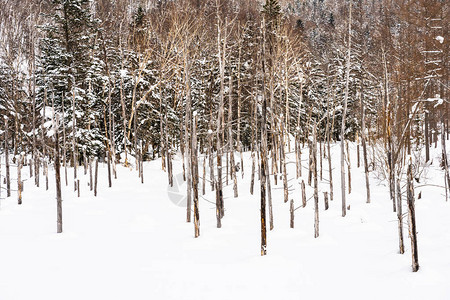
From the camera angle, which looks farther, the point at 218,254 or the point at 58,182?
the point at 58,182

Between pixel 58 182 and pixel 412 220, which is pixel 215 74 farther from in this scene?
pixel 412 220

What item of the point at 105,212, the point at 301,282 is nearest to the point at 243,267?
the point at 301,282

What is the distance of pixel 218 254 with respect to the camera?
8.71 metres

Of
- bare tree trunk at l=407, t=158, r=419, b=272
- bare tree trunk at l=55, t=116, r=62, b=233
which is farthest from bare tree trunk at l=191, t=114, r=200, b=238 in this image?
bare tree trunk at l=407, t=158, r=419, b=272

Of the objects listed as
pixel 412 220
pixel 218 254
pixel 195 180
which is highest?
pixel 195 180

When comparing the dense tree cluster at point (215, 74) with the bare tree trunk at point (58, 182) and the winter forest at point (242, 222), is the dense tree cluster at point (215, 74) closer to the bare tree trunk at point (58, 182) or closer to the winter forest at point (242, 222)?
the winter forest at point (242, 222)

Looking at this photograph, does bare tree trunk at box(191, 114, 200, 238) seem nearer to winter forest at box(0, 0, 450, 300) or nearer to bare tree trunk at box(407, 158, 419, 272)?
winter forest at box(0, 0, 450, 300)

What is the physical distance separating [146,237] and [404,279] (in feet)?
26.2

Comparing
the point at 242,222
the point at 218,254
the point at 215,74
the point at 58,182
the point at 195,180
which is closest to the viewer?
the point at 218,254

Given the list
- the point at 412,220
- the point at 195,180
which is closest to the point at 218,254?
the point at 195,180

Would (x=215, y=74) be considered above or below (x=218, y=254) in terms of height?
above

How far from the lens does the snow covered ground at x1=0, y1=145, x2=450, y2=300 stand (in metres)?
6.36

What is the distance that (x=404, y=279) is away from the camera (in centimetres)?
615

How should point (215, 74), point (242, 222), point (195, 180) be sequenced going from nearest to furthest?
point (195, 180) < point (242, 222) < point (215, 74)
